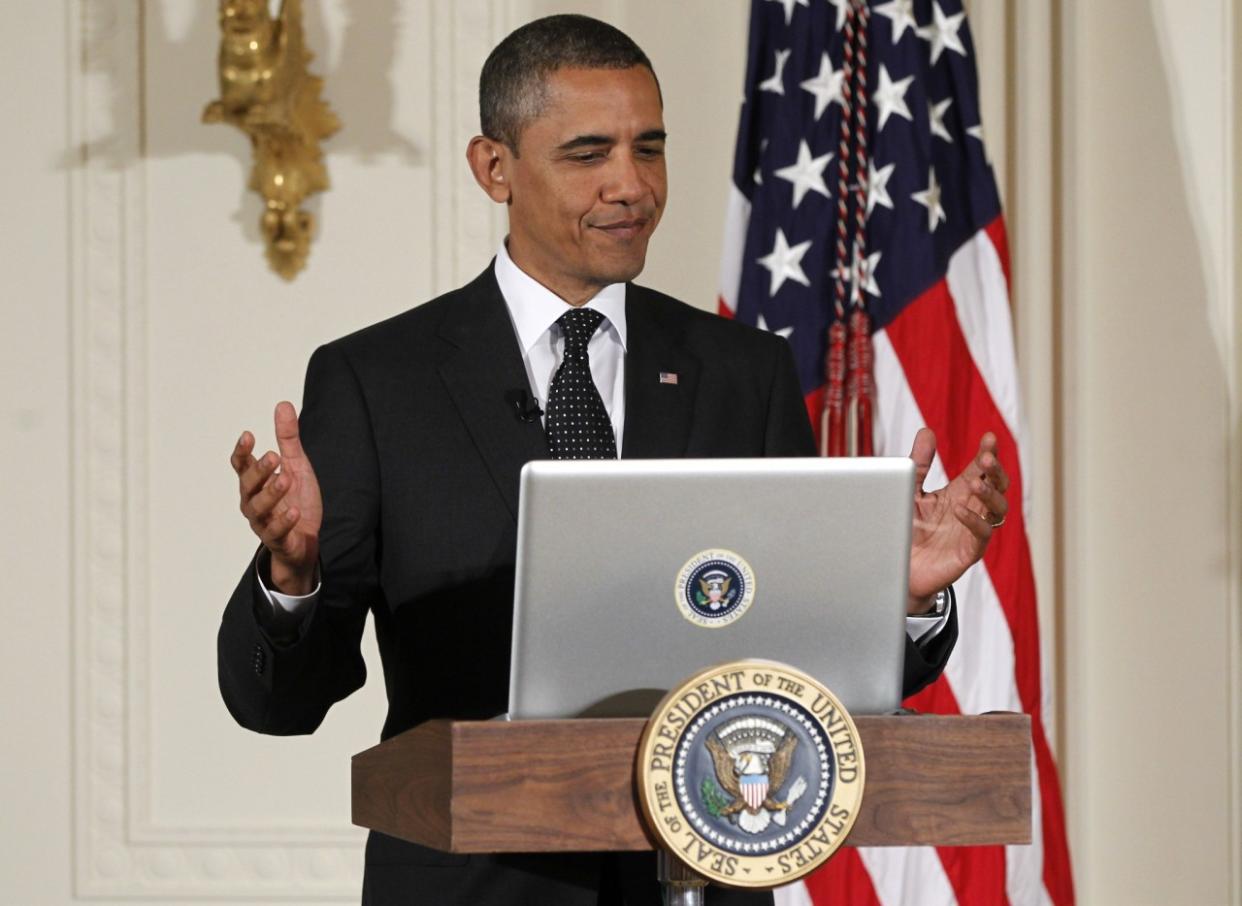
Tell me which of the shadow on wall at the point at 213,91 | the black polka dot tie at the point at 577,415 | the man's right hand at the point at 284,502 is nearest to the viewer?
the man's right hand at the point at 284,502

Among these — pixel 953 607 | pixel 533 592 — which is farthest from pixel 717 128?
pixel 533 592

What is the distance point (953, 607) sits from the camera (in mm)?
1975

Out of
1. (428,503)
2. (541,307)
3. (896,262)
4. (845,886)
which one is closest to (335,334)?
(896,262)

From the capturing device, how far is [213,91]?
3877mm

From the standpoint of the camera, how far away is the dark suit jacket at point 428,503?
1.96 metres

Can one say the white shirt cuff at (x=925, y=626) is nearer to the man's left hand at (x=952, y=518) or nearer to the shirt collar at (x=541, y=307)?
the man's left hand at (x=952, y=518)

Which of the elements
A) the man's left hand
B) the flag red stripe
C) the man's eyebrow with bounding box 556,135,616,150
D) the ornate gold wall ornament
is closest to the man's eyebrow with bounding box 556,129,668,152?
the man's eyebrow with bounding box 556,135,616,150

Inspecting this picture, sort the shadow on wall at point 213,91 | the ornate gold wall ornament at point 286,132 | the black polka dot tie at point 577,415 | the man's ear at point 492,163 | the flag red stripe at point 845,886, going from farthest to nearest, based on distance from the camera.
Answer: the shadow on wall at point 213,91
the ornate gold wall ornament at point 286,132
the flag red stripe at point 845,886
the man's ear at point 492,163
the black polka dot tie at point 577,415

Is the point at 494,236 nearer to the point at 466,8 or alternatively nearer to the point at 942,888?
the point at 466,8

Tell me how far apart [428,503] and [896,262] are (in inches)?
68.5

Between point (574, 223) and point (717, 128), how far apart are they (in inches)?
72.3

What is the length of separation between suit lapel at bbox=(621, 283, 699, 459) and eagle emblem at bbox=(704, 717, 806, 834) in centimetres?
67

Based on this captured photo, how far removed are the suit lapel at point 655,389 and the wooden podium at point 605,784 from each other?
0.62 m

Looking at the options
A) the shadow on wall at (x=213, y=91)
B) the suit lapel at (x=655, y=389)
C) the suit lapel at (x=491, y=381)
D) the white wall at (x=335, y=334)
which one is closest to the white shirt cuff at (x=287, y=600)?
the suit lapel at (x=491, y=381)
